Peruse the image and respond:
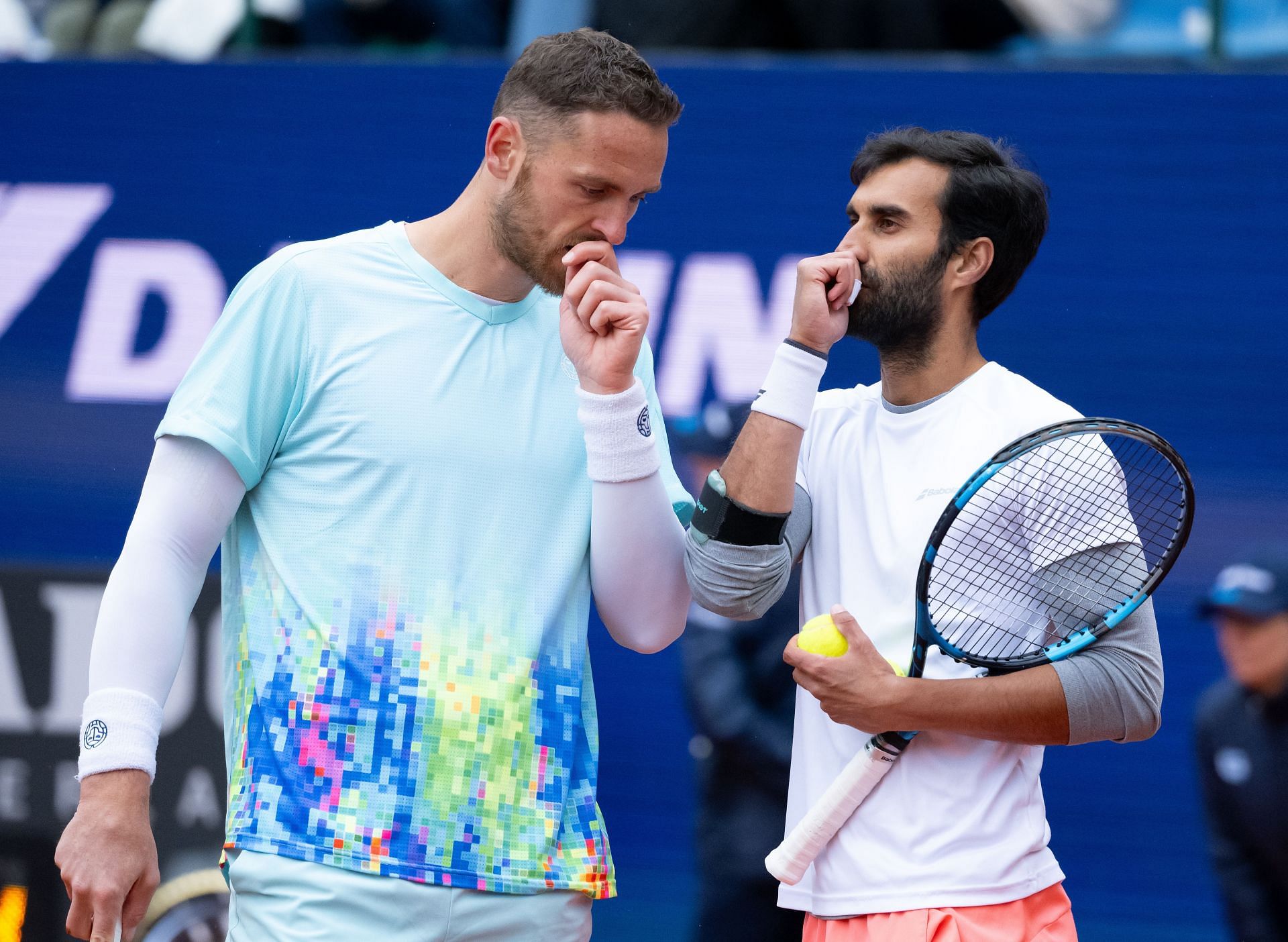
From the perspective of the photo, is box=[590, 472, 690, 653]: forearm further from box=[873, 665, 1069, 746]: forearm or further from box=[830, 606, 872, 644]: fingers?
box=[873, 665, 1069, 746]: forearm

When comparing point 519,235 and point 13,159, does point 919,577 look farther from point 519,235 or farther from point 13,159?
point 13,159

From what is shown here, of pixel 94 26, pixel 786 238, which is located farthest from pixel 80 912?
pixel 94 26

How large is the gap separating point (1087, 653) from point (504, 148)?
1195 millimetres

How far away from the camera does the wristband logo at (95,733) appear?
6.20 feet

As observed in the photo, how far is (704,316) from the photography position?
12.6 ft

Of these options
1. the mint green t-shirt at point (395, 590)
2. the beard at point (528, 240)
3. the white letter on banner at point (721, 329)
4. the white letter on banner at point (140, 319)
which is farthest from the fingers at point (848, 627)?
the white letter on banner at point (140, 319)

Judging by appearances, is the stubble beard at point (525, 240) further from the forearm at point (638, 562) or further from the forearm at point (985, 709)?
the forearm at point (985, 709)

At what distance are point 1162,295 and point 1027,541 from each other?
178 centimetres

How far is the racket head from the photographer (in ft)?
6.94

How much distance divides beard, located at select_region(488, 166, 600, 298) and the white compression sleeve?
53cm

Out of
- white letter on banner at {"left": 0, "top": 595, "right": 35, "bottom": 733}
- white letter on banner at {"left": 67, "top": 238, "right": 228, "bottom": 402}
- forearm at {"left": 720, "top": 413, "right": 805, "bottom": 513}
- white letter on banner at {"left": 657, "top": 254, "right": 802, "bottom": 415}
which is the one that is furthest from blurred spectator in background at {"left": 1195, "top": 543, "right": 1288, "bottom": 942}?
white letter on banner at {"left": 0, "top": 595, "right": 35, "bottom": 733}

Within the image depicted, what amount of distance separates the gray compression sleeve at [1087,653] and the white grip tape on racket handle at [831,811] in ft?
0.91

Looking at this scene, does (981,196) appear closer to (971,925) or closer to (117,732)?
(971,925)

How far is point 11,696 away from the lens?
3.92 metres
